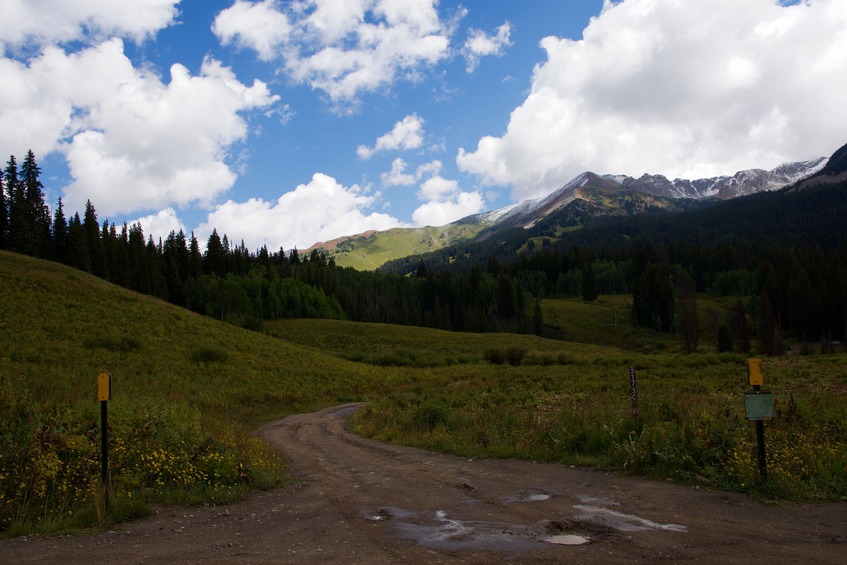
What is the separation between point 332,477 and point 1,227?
318 ft

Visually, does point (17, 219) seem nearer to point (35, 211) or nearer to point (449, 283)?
point (35, 211)

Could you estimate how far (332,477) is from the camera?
13.2 m

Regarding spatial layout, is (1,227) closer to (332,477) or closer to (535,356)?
(535,356)

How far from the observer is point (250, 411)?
3269cm

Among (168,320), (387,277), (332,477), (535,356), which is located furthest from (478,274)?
(332,477)

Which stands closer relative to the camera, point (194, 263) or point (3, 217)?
point (3, 217)

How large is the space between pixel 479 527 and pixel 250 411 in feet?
92.0

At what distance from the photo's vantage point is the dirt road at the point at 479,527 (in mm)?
6379

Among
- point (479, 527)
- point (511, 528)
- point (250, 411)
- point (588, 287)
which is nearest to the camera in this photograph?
point (511, 528)

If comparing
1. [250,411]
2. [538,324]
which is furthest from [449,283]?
[250,411]

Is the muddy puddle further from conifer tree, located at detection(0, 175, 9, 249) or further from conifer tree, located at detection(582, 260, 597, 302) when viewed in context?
conifer tree, located at detection(582, 260, 597, 302)

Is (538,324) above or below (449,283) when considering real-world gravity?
below

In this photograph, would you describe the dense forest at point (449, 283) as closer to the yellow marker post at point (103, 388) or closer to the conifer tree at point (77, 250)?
the conifer tree at point (77, 250)

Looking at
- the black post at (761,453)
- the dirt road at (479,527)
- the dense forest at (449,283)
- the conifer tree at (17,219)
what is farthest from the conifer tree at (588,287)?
the black post at (761,453)
